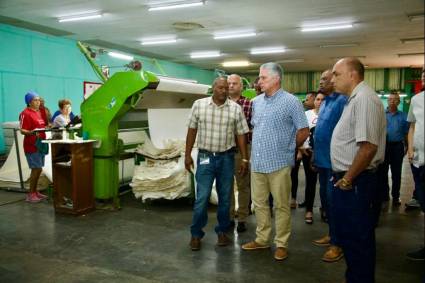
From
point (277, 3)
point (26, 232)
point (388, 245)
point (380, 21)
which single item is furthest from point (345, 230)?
point (380, 21)

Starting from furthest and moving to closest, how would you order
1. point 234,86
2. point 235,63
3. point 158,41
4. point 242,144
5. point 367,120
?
point 235,63
point 158,41
point 234,86
point 242,144
point 367,120

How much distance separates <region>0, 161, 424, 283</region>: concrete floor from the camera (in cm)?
262

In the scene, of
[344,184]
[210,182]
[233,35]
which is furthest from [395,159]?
[233,35]

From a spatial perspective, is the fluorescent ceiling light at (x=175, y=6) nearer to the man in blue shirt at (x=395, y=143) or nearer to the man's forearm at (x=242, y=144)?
the man in blue shirt at (x=395, y=143)

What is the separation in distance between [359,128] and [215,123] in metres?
1.37

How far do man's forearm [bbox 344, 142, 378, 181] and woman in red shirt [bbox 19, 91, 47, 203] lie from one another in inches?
166

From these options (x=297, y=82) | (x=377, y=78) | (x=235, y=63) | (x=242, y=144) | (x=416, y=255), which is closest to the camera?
(x=416, y=255)

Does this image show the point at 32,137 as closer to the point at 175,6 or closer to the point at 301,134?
the point at 175,6

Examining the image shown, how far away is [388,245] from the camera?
3.22 m

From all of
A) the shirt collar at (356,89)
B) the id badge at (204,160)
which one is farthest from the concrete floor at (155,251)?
the shirt collar at (356,89)

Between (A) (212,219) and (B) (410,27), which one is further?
(B) (410,27)

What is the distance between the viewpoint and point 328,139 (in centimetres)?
293

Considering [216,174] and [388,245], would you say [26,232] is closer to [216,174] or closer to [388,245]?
[216,174]

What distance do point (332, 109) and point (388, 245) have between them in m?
1.45
